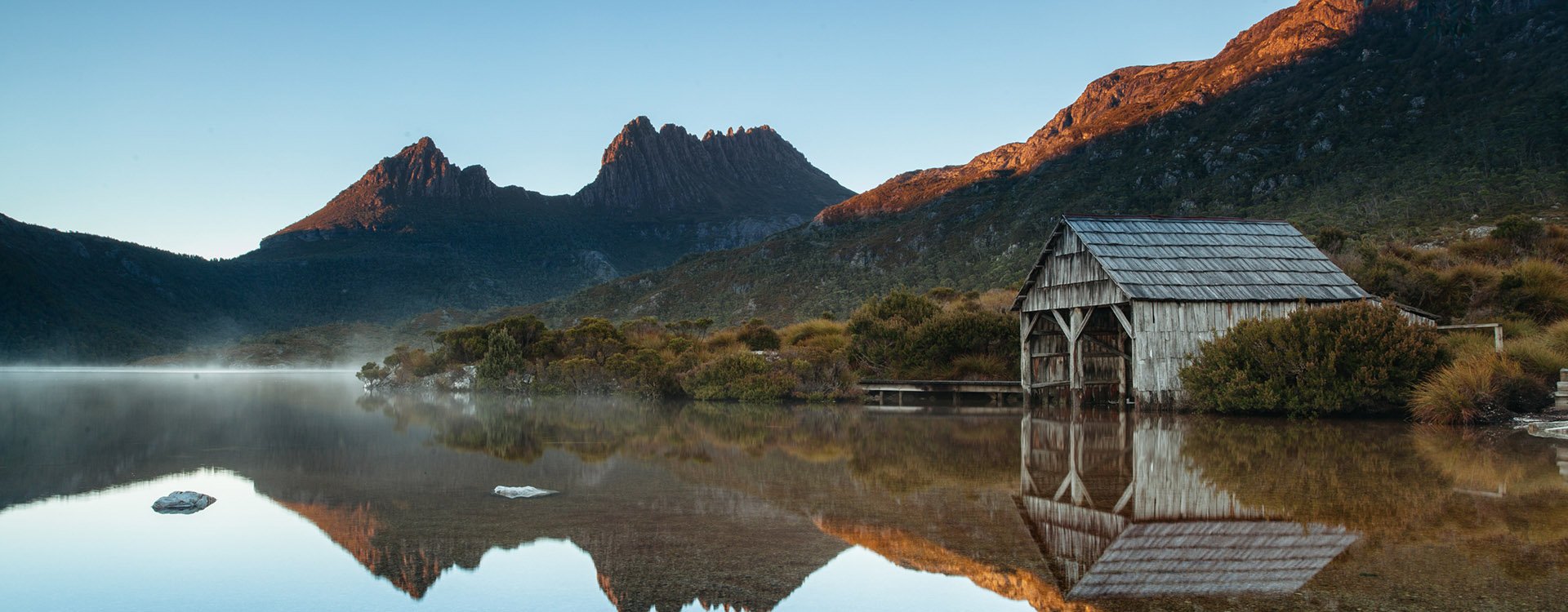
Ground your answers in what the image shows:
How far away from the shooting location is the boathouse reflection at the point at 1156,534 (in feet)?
20.0

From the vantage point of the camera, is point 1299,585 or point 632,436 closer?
point 1299,585

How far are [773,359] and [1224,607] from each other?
2383 cm

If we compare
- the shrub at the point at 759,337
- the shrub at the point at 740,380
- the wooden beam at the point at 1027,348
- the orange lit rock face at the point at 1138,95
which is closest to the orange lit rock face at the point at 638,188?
the orange lit rock face at the point at 1138,95

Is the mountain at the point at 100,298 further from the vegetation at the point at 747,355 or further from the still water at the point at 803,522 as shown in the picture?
the still water at the point at 803,522

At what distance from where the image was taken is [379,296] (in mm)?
94438

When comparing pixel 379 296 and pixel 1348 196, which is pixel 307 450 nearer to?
pixel 1348 196

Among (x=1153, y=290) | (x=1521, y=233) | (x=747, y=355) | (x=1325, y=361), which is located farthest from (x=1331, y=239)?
(x=747, y=355)

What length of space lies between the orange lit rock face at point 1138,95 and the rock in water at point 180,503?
233 feet

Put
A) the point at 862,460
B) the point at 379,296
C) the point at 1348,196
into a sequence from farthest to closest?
the point at 379,296, the point at 1348,196, the point at 862,460

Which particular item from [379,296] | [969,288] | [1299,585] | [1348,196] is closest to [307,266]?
[379,296]

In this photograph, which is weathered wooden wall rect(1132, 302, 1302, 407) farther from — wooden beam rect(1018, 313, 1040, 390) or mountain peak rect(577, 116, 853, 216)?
mountain peak rect(577, 116, 853, 216)

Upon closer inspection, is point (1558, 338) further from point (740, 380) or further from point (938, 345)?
point (740, 380)

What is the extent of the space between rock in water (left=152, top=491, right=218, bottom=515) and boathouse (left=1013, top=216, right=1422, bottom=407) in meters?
16.6

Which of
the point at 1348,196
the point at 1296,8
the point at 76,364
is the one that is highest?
the point at 1296,8
